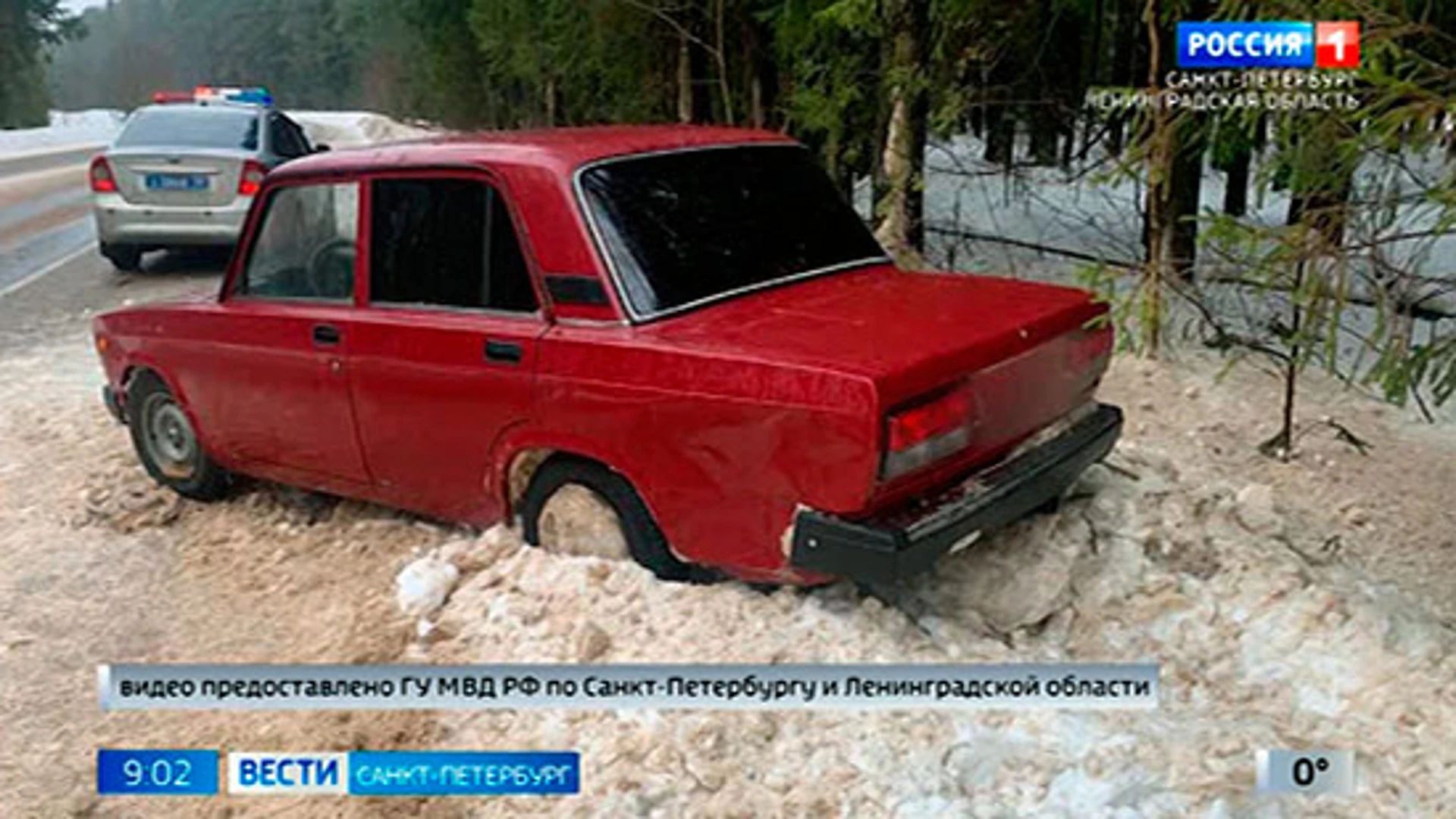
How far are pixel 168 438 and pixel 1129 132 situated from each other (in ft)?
17.1

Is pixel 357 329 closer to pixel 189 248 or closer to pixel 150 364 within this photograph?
pixel 150 364

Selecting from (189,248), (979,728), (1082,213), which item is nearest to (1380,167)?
(979,728)

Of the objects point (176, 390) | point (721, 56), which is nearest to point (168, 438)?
point (176, 390)

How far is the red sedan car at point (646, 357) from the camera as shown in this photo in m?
3.41

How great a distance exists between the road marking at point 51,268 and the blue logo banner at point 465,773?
10017 mm

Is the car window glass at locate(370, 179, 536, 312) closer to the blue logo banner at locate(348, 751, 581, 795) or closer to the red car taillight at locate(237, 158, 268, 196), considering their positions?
the blue logo banner at locate(348, 751, 581, 795)

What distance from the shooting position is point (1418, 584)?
15.8 ft

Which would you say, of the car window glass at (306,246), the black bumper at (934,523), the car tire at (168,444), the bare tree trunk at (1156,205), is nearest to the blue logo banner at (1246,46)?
the bare tree trunk at (1156,205)

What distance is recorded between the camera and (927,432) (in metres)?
3.40

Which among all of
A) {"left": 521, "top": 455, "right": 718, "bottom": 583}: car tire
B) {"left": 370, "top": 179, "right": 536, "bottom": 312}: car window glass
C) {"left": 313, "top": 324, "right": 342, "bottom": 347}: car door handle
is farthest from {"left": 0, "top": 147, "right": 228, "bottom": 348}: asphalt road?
{"left": 521, "top": 455, "right": 718, "bottom": 583}: car tire

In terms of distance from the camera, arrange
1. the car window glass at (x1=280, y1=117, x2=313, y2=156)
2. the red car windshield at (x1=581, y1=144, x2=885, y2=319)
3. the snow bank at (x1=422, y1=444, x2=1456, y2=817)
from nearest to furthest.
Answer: the snow bank at (x1=422, y1=444, x2=1456, y2=817) < the red car windshield at (x1=581, y1=144, x2=885, y2=319) < the car window glass at (x1=280, y1=117, x2=313, y2=156)

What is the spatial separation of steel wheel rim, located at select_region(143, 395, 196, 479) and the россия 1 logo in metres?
5.05

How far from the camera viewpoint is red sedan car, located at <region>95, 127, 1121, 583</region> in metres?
3.41

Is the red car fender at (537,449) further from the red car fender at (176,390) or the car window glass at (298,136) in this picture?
the car window glass at (298,136)
